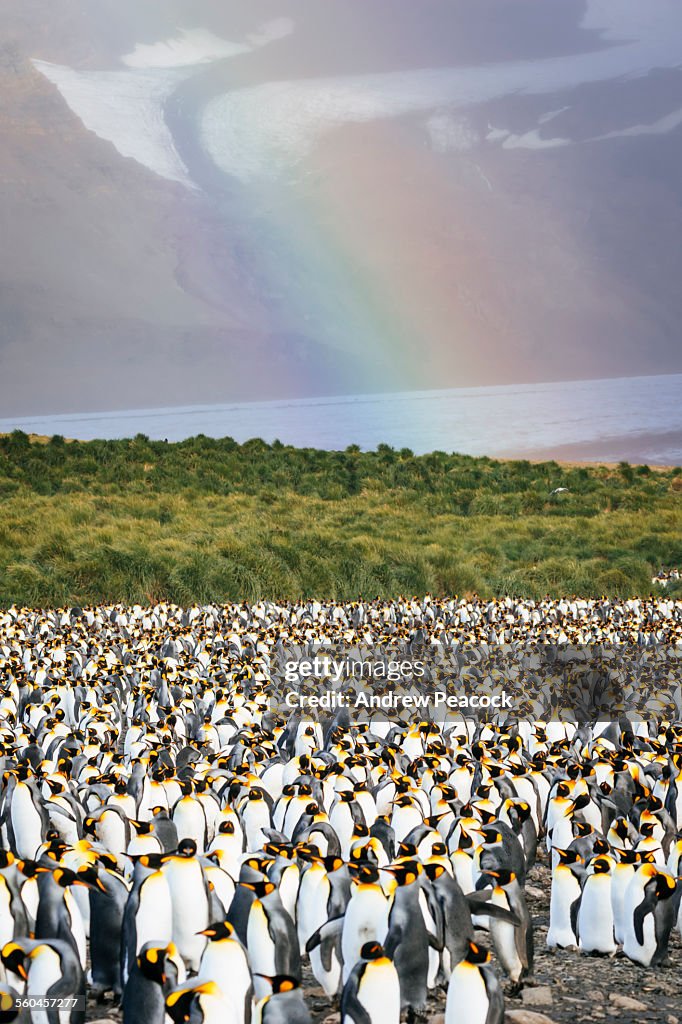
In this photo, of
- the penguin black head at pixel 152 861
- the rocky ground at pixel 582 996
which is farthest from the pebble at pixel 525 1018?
the penguin black head at pixel 152 861

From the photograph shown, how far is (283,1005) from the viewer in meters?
3.82

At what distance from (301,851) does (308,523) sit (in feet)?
76.5

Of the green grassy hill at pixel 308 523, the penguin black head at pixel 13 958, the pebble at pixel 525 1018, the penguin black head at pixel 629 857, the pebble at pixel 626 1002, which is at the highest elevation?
the green grassy hill at pixel 308 523

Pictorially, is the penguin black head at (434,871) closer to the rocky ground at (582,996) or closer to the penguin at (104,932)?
the rocky ground at (582,996)

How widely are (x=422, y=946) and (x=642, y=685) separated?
7009mm

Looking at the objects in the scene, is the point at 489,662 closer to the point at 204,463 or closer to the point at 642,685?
the point at 642,685

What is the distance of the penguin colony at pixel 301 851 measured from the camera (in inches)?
161

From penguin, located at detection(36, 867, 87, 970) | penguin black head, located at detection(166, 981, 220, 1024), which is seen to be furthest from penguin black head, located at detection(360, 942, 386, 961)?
penguin, located at detection(36, 867, 87, 970)

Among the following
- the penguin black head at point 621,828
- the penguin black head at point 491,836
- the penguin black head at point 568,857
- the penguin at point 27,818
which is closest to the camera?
the penguin black head at point 568,857

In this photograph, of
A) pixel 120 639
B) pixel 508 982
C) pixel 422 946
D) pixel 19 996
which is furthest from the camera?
pixel 120 639

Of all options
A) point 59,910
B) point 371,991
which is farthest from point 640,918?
point 59,910

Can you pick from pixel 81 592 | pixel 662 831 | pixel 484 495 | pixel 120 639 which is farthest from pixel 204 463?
pixel 662 831

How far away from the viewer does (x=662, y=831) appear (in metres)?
6.10

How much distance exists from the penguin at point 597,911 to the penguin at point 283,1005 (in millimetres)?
1974
